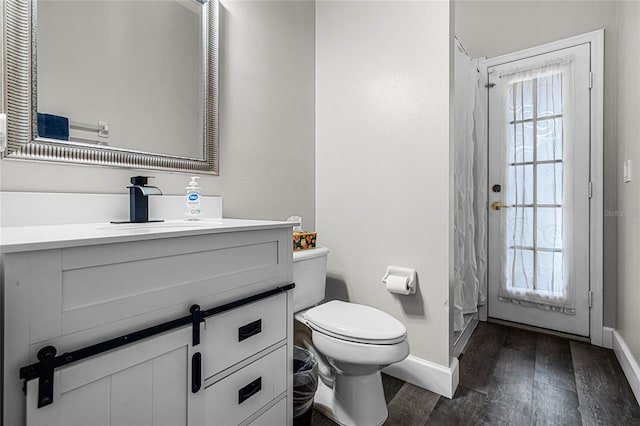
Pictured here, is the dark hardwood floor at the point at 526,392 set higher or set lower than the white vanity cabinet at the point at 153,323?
lower

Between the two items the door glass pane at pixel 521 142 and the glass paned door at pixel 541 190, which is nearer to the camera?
the glass paned door at pixel 541 190

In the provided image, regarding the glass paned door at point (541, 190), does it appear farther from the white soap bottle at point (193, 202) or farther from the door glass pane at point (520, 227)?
the white soap bottle at point (193, 202)

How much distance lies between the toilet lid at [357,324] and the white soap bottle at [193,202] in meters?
0.67

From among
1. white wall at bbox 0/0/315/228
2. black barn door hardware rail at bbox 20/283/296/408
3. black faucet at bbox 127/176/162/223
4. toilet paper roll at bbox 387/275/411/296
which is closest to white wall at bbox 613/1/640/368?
toilet paper roll at bbox 387/275/411/296

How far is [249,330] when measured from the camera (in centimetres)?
99

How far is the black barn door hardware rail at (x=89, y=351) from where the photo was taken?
59 centimetres

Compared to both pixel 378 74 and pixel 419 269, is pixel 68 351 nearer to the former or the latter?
pixel 419 269

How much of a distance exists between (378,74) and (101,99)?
136cm

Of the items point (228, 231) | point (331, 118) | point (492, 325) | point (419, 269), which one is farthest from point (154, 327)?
point (492, 325)

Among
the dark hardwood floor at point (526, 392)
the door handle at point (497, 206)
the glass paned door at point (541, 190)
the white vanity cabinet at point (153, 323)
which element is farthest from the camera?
the door handle at point (497, 206)

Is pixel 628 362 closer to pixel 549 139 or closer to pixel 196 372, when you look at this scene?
pixel 549 139

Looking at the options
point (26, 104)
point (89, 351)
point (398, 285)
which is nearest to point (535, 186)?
point (398, 285)

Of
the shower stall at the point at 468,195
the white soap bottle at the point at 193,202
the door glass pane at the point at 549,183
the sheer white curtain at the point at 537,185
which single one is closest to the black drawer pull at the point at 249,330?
the white soap bottle at the point at 193,202

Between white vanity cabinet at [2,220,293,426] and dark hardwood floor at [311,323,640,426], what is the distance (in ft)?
2.27
